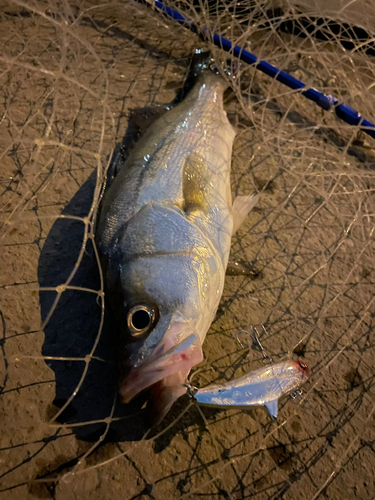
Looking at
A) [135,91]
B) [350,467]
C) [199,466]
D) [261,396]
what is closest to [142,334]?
[261,396]

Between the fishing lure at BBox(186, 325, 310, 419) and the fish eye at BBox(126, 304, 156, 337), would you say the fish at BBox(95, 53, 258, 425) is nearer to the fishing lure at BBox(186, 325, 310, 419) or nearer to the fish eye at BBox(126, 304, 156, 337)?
the fish eye at BBox(126, 304, 156, 337)

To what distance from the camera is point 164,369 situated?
1389 millimetres

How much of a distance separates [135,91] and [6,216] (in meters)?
1.44

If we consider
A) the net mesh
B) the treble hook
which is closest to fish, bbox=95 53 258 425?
the net mesh

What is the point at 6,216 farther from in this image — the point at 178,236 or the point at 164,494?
the point at 164,494

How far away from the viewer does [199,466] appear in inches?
67.3

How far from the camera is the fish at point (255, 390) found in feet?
5.20

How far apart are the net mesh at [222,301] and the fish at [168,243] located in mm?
178

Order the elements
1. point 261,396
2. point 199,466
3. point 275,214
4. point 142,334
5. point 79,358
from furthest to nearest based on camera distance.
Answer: point 275,214 → point 79,358 → point 199,466 → point 261,396 → point 142,334

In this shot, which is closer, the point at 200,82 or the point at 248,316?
the point at 248,316

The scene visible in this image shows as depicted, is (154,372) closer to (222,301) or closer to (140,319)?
(140,319)

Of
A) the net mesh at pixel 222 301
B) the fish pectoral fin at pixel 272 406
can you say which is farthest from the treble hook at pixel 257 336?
the fish pectoral fin at pixel 272 406

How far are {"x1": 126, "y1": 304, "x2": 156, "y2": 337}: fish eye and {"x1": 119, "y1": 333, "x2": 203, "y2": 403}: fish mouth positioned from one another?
0.39 ft

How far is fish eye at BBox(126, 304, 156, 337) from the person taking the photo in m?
1.51
